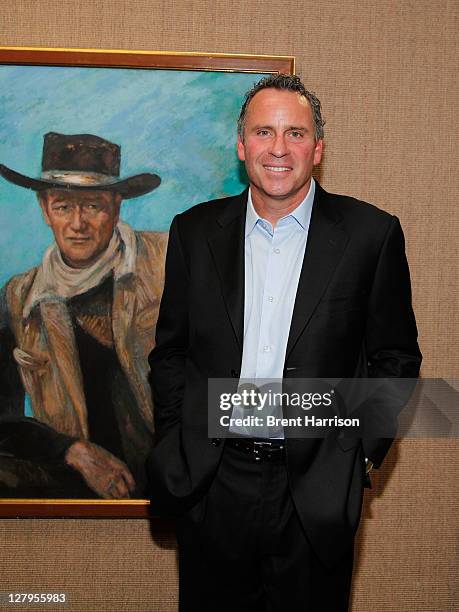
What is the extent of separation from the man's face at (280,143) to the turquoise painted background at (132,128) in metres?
0.67

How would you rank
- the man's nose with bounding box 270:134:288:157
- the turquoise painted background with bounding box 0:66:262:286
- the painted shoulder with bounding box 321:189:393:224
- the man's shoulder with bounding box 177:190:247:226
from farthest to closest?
the turquoise painted background with bounding box 0:66:262:286
the man's shoulder with bounding box 177:190:247:226
the painted shoulder with bounding box 321:189:393:224
the man's nose with bounding box 270:134:288:157

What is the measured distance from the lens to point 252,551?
1.90 m

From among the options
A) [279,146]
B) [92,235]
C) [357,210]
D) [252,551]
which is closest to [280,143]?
[279,146]

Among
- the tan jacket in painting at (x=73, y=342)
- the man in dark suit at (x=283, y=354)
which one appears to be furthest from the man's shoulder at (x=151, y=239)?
the man in dark suit at (x=283, y=354)

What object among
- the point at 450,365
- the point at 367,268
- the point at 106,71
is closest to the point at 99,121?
the point at 106,71

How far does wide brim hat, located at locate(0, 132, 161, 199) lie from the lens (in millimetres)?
2479

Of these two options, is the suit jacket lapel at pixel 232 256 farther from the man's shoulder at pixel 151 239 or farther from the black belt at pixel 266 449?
the man's shoulder at pixel 151 239

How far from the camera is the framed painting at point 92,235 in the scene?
8.11 feet

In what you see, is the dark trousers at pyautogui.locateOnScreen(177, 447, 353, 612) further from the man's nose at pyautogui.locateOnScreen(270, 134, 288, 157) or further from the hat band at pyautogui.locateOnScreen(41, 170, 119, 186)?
the hat band at pyautogui.locateOnScreen(41, 170, 119, 186)

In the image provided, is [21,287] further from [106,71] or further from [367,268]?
[367,268]

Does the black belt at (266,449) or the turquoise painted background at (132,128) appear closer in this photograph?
the black belt at (266,449)

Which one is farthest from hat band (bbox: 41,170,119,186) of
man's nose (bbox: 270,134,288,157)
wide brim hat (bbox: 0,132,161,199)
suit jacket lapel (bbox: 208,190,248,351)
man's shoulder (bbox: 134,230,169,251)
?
man's nose (bbox: 270,134,288,157)

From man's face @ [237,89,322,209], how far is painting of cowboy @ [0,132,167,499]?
754 millimetres

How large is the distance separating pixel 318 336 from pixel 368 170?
962 mm
